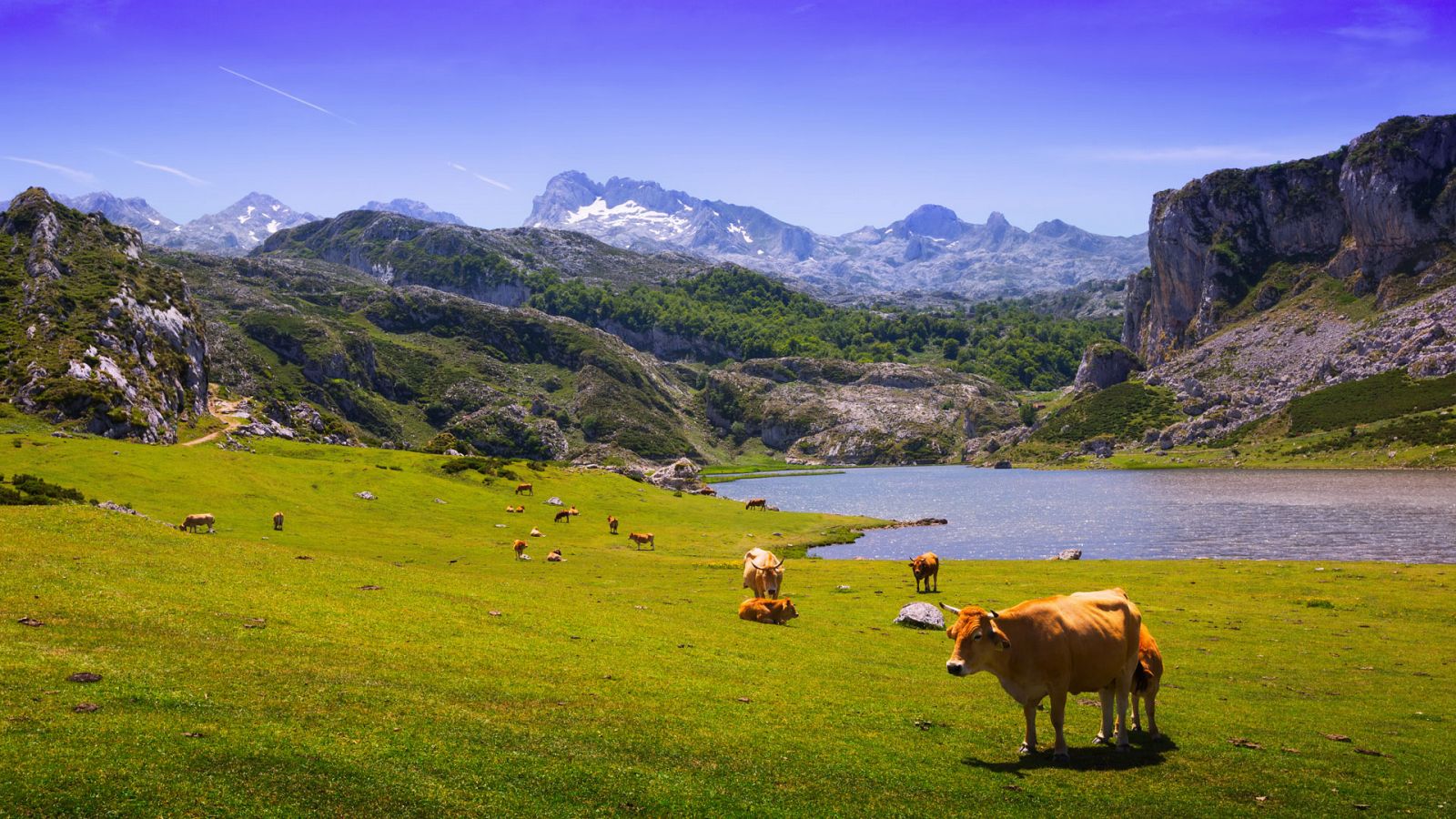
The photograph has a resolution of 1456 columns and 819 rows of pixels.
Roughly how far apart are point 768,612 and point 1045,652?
1730 cm

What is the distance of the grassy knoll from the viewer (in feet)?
42.2

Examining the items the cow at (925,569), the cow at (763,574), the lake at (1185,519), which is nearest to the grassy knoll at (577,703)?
the cow at (763,574)

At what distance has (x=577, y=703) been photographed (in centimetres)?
1769

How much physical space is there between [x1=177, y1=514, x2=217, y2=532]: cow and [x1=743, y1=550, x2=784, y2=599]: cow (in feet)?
99.4

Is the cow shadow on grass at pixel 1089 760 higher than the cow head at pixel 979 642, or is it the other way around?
the cow head at pixel 979 642

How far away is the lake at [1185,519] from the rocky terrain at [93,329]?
84726mm

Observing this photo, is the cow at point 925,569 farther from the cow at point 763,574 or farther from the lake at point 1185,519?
the lake at point 1185,519

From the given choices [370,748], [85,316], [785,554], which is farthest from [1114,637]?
[85,316]

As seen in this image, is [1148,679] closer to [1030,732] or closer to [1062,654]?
[1062,654]

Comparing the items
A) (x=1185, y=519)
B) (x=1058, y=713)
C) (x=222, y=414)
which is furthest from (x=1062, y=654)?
(x=222, y=414)

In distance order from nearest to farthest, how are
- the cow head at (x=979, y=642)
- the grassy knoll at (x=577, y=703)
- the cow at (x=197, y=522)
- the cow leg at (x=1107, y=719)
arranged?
the grassy knoll at (x=577, y=703)
the cow head at (x=979, y=642)
the cow leg at (x=1107, y=719)
the cow at (x=197, y=522)

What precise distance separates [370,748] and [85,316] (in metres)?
142

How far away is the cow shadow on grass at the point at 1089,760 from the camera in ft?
53.1

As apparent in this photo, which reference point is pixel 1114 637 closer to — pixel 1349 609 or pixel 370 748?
pixel 370 748
